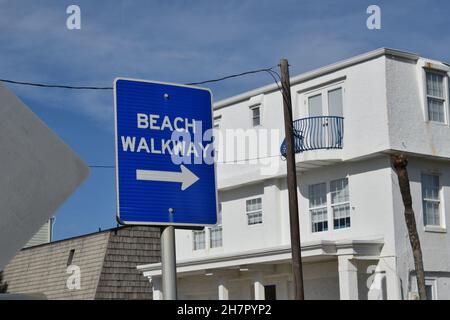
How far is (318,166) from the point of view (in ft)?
93.9

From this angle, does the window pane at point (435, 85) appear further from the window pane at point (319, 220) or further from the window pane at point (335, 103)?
the window pane at point (319, 220)

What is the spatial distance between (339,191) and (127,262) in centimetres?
1273

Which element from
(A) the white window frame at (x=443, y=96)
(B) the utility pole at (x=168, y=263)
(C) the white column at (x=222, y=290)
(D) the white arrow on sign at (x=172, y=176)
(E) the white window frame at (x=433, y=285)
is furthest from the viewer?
(C) the white column at (x=222, y=290)

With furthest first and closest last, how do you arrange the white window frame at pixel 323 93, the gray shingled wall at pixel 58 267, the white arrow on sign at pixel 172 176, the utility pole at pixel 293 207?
1. the gray shingled wall at pixel 58 267
2. the white window frame at pixel 323 93
3. the utility pole at pixel 293 207
4. the white arrow on sign at pixel 172 176

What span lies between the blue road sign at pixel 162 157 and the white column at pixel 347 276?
2079 cm

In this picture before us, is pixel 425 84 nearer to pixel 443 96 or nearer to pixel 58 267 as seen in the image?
pixel 443 96

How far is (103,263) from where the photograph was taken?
119 feet

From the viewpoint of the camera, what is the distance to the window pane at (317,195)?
93.3ft

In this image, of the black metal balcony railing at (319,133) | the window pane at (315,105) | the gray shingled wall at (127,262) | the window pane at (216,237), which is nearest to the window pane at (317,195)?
the black metal balcony railing at (319,133)

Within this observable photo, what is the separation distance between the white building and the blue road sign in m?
20.7

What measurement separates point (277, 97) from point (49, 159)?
1042 inches

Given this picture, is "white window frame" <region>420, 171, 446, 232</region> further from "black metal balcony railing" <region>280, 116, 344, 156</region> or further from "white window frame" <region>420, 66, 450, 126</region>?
"black metal balcony railing" <region>280, 116, 344, 156</region>

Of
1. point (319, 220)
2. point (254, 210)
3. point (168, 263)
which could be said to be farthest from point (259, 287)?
point (168, 263)

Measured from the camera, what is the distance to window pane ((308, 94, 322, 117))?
28656 mm
